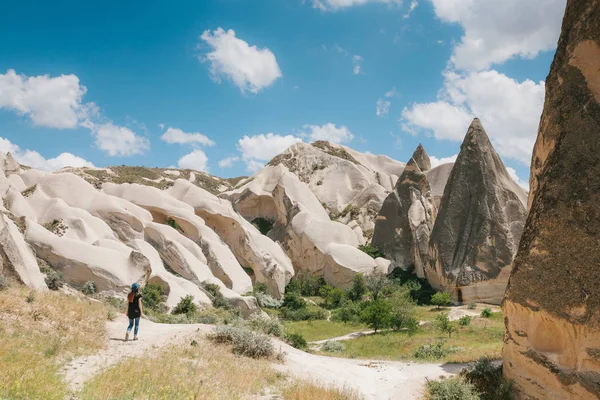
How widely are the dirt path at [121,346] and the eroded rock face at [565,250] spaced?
696 cm

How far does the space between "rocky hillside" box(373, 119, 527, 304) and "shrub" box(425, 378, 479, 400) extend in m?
18.4

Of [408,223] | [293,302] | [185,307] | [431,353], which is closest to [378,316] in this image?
[431,353]

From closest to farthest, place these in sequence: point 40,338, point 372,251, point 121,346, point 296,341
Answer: point 40,338 → point 121,346 → point 296,341 → point 372,251

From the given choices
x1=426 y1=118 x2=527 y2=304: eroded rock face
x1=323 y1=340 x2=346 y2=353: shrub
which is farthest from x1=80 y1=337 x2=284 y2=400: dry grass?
x1=426 y1=118 x2=527 y2=304: eroded rock face

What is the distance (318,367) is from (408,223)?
2632cm

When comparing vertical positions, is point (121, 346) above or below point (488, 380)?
above

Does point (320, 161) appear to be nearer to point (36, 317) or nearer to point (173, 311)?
point (173, 311)

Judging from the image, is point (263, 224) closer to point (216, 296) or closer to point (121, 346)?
point (216, 296)

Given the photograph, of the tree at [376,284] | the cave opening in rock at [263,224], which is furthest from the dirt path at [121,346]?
the cave opening in rock at [263,224]

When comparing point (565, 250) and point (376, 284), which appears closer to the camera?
point (565, 250)

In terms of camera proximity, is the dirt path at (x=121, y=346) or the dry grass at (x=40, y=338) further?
the dirt path at (x=121, y=346)

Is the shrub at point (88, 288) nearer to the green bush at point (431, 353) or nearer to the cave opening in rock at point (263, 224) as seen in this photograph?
the green bush at point (431, 353)

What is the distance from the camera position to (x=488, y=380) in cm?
866

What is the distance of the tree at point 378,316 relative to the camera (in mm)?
19672
